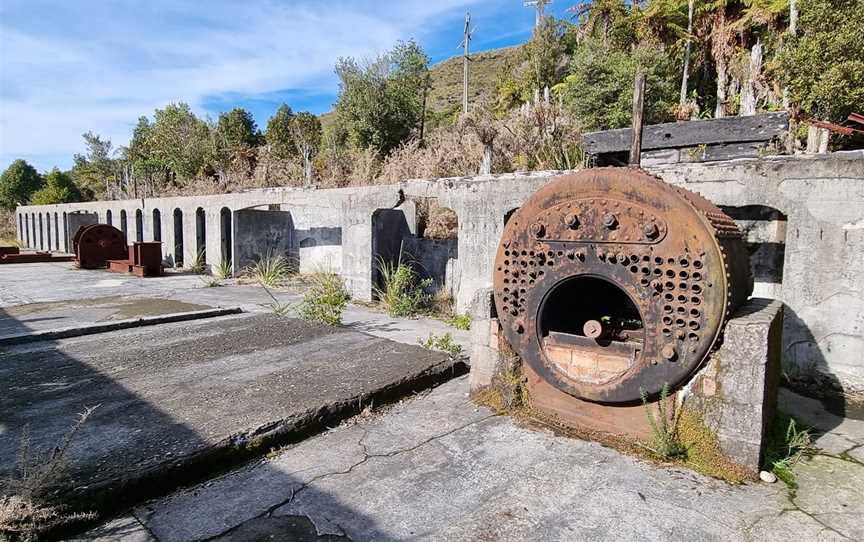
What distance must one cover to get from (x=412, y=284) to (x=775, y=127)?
5.37 m

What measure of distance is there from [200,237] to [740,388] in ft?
43.5

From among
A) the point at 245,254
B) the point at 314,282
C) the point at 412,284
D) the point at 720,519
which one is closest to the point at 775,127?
the point at 720,519

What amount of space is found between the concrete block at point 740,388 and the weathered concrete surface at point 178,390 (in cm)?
215

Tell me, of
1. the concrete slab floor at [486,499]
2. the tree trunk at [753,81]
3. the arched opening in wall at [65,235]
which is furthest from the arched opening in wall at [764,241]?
the arched opening in wall at [65,235]

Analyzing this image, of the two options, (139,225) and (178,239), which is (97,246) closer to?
(178,239)

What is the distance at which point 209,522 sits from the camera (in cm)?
219

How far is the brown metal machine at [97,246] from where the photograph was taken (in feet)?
41.7

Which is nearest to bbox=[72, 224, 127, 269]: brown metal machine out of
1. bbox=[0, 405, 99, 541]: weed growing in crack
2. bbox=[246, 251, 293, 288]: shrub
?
bbox=[246, 251, 293, 288]: shrub

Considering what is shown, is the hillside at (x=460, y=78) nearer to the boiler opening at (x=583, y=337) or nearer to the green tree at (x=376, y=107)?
the green tree at (x=376, y=107)

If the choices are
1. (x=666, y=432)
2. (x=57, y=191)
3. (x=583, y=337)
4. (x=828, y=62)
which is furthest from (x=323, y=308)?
(x=57, y=191)

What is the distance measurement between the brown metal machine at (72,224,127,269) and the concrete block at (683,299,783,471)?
47.5ft

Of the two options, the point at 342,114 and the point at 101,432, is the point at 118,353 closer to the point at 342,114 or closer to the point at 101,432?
the point at 101,432

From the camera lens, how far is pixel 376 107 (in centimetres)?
1789

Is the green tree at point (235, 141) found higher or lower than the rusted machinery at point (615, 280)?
higher
